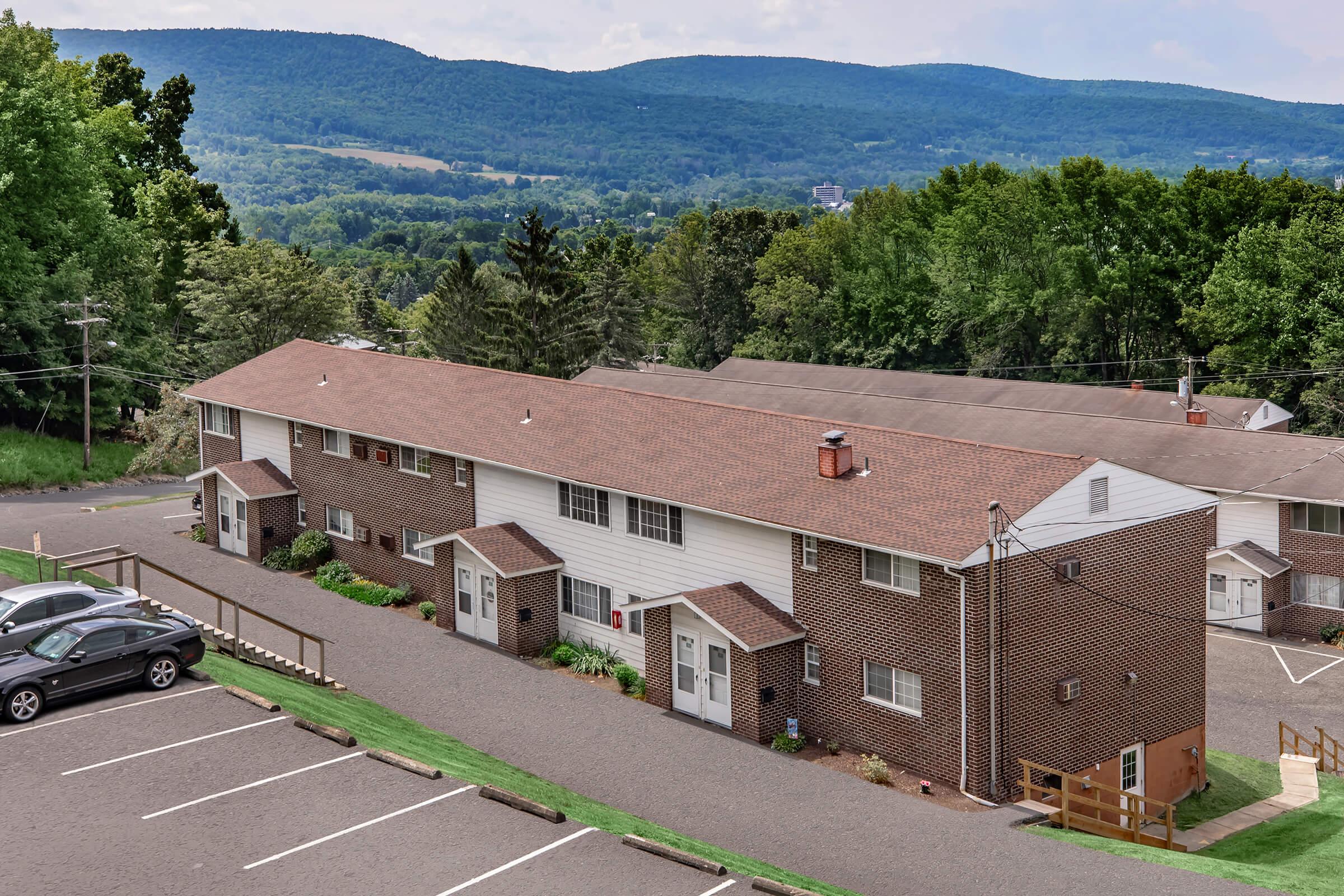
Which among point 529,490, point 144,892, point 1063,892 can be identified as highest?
point 529,490

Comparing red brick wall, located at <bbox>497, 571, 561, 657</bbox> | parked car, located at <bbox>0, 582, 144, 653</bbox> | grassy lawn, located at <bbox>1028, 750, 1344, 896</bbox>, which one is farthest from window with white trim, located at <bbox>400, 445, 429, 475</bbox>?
grassy lawn, located at <bbox>1028, 750, 1344, 896</bbox>

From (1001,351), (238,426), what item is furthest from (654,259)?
(238,426)

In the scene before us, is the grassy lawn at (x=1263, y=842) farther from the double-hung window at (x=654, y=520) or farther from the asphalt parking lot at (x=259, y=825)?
the double-hung window at (x=654, y=520)

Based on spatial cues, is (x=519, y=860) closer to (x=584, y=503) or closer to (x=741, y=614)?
(x=741, y=614)

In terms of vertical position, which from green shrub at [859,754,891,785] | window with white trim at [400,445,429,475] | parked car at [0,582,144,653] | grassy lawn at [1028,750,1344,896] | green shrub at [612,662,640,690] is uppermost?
window with white trim at [400,445,429,475]

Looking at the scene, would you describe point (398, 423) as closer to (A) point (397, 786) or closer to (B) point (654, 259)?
(A) point (397, 786)

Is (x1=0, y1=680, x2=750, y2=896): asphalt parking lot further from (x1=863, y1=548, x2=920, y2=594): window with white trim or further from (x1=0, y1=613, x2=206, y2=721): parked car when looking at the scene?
(x1=863, y1=548, x2=920, y2=594): window with white trim

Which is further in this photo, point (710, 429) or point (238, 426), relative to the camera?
point (238, 426)

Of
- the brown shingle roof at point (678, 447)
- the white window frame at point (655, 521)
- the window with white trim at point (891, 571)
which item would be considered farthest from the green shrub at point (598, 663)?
the window with white trim at point (891, 571)
